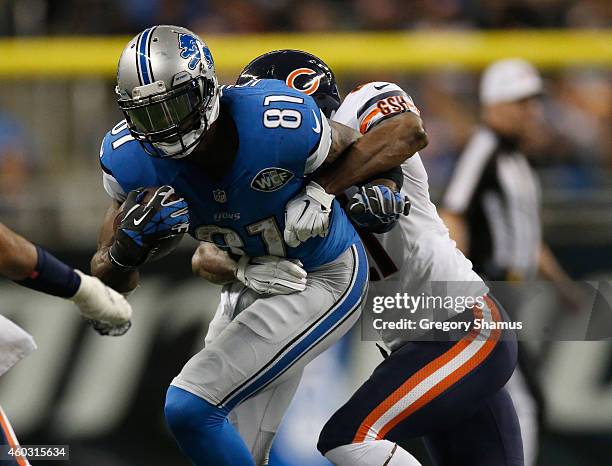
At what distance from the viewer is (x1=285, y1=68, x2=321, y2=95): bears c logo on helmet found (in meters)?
3.65

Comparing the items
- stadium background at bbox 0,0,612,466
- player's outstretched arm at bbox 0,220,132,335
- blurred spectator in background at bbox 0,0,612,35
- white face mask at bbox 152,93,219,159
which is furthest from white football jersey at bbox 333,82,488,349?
blurred spectator in background at bbox 0,0,612,35

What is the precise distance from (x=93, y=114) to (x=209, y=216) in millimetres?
3093

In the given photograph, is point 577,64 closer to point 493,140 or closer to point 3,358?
point 493,140

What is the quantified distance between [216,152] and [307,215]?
31 cm

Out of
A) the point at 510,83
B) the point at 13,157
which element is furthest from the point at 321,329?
the point at 13,157

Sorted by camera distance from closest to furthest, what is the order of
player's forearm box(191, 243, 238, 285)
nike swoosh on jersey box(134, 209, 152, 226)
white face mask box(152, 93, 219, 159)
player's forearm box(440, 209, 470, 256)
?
nike swoosh on jersey box(134, 209, 152, 226)
white face mask box(152, 93, 219, 159)
player's forearm box(191, 243, 238, 285)
player's forearm box(440, 209, 470, 256)

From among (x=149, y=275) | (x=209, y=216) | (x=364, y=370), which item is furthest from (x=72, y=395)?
(x=209, y=216)

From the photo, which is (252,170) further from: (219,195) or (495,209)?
(495,209)

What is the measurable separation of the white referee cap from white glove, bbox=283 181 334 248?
2.67 metres

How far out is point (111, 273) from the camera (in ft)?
11.6

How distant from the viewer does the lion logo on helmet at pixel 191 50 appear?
3.22 metres

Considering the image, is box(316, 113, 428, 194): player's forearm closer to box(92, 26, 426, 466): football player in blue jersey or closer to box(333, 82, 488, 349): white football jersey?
box(92, 26, 426, 466): football player in blue jersey

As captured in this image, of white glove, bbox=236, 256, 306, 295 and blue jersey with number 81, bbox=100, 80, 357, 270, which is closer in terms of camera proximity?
blue jersey with number 81, bbox=100, 80, 357, 270

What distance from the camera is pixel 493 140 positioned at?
5.76 meters
